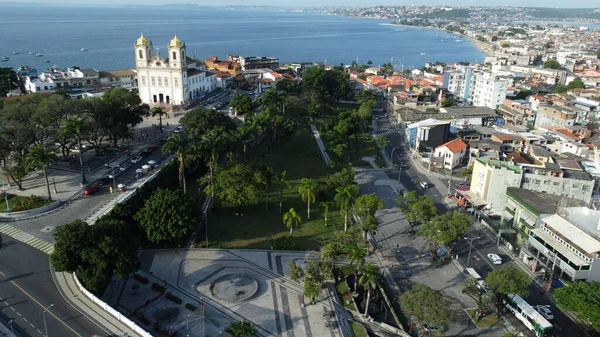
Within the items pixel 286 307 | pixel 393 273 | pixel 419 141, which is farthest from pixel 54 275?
pixel 419 141

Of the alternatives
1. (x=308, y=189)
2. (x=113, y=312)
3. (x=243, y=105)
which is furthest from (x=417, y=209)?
(x=243, y=105)

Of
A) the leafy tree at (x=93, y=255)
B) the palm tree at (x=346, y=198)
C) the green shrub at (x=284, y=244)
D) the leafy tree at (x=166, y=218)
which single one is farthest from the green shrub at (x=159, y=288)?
the palm tree at (x=346, y=198)

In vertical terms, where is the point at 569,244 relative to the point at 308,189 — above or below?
below

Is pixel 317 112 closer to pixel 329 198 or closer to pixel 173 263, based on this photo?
pixel 329 198

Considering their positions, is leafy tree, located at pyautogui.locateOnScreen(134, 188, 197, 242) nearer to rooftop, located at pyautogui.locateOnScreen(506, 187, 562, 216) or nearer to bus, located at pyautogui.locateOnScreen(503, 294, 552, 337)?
bus, located at pyautogui.locateOnScreen(503, 294, 552, 337)

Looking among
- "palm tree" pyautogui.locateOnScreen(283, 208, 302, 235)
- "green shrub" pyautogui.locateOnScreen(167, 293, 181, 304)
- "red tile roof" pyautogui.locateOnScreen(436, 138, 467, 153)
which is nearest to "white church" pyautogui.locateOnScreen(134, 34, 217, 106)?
"palm tree" pyautogui.locateOnScreen(283, 208, 302, 235)

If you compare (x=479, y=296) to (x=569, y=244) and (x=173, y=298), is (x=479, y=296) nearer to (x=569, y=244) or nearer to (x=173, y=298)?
(x=569, y=244)
